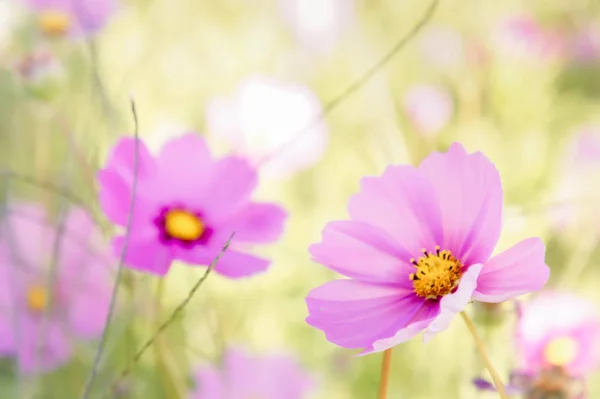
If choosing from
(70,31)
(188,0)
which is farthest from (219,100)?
(188,0)

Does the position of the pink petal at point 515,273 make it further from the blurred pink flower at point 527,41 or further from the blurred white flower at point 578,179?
the blurred pink flower at point 527,41

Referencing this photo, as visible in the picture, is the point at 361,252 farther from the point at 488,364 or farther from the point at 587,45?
the point at 587,45

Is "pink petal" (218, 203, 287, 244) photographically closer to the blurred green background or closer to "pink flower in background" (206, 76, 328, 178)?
the blurred green background

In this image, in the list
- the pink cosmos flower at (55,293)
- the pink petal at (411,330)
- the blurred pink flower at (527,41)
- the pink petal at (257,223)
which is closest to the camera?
the pink petal at (411,330)

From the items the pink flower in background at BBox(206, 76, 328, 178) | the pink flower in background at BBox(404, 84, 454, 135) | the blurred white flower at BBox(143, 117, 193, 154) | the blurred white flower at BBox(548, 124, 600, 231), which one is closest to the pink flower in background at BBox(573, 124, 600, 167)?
the blurred white flower at BBox(548, 124, 600, 231)

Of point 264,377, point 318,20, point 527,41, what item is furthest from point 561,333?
point 318,20

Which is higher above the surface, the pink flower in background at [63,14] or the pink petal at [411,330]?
the pink flower in background at [63,14]

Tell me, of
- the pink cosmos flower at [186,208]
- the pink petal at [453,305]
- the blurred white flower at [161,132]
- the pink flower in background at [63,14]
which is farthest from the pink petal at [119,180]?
the blurred white flower at [161,132]
